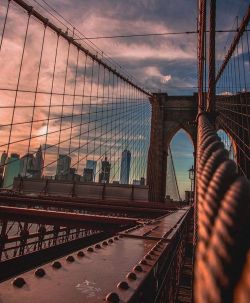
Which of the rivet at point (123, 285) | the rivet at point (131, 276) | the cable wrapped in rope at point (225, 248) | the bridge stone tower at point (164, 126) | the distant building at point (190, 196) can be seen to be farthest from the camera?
the bridge stone tower at point (164, 126)

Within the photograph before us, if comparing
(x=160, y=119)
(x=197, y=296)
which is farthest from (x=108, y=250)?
(x=160, y=119)

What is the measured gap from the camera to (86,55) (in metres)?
15.8

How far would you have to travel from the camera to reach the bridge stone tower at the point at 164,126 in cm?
2197

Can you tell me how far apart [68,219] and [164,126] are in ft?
64.9

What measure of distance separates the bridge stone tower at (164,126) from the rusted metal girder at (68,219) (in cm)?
1783

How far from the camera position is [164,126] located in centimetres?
2300

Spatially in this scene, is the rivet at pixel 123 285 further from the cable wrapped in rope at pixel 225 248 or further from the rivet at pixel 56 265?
the cable wrapped in rope at pixel 225 248

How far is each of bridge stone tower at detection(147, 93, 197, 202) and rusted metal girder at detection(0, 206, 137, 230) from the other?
1783 centimetres

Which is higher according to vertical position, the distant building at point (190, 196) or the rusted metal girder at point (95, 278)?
the distant building at point (190, 196)

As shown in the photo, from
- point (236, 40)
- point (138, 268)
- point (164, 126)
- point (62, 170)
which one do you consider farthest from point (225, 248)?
point (62, 170)

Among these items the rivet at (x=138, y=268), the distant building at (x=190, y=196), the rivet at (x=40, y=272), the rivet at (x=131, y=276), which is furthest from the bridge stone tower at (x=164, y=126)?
the rivet at (x=40, y=272)

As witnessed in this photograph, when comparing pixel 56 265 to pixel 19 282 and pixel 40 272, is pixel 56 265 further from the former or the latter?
pixel 19 282

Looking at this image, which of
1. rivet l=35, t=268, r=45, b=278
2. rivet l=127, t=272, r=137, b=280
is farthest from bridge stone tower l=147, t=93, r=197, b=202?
rivet l=35, t=268, r=45, b=278

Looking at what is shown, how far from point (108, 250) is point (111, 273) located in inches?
13.7
